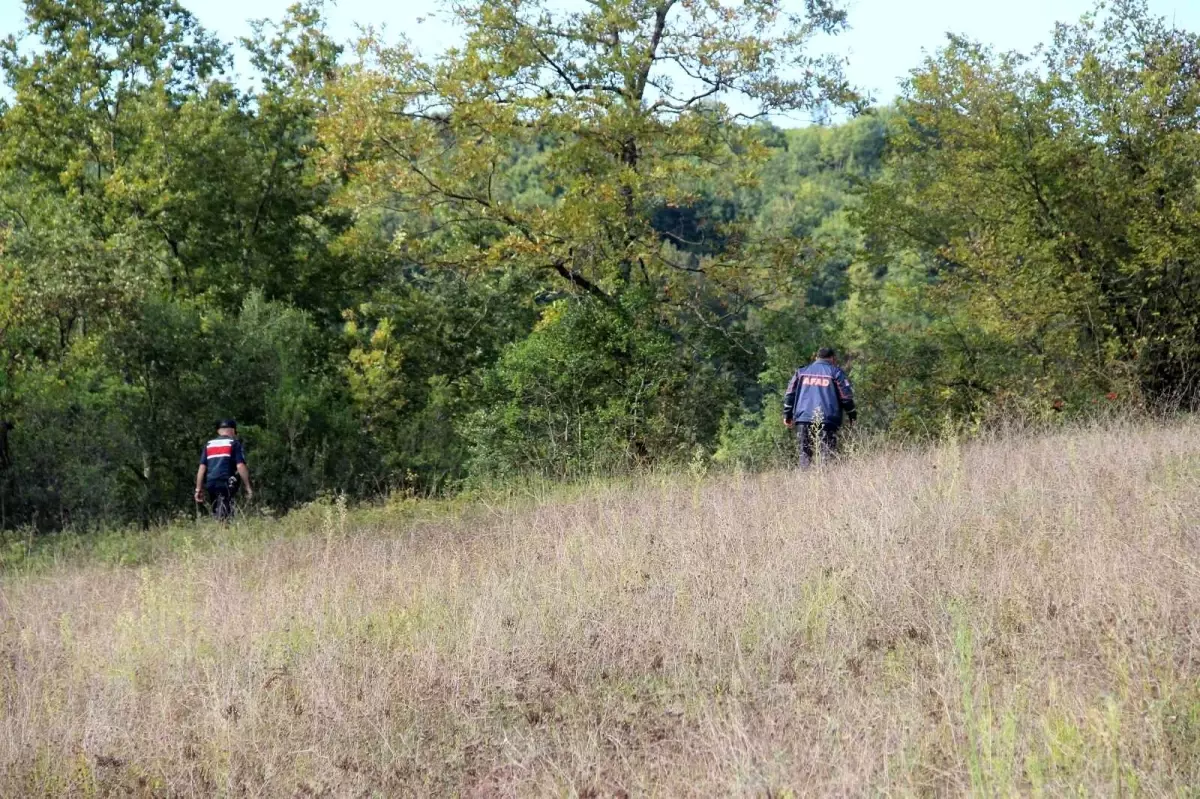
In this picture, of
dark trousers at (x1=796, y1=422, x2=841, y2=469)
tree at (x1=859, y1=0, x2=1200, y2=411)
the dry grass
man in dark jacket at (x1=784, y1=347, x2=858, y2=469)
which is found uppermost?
tree at (x1=859, y1=0, x2=1200, y2=411)

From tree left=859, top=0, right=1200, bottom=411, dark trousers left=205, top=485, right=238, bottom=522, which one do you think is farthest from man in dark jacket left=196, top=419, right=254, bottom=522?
tree left=859, top=0, right=1200, bottom=411

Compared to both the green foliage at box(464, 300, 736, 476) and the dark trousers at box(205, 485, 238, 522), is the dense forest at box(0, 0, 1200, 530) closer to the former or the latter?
the green foliage at box(464, 300, 736, 476)

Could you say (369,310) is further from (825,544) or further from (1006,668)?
(1006,668)

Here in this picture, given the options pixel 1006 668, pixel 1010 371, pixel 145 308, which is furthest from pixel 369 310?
pixel 1006 668

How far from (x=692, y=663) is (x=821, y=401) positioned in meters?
8.03

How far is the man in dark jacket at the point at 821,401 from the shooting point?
13.2 metres

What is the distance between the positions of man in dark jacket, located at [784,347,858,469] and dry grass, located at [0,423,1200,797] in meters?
4.59

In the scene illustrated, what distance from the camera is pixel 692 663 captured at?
5.52 m

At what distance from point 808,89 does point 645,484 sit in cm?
1177

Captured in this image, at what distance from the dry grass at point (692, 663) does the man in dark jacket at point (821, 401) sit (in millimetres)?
4589

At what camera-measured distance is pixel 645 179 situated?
1931cm

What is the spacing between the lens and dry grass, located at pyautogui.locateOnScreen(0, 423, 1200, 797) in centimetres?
434

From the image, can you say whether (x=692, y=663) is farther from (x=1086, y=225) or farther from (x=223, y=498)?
(x=1086, y=225)

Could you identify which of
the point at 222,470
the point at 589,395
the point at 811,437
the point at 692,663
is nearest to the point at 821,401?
the point at 811,437
